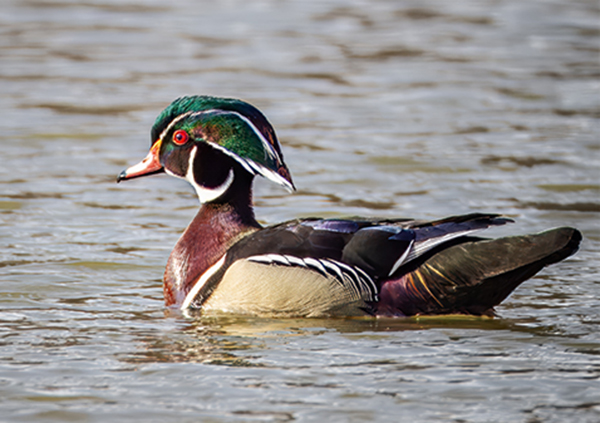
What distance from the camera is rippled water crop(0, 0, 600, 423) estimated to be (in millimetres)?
6176

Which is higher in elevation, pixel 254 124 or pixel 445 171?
pixel 254 124

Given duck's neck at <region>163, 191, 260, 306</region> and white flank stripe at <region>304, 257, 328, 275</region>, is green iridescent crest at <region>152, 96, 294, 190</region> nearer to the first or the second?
duck's neck at <region>163, 191, 260, 306</region>

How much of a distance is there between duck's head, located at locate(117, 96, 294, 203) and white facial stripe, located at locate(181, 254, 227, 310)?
52cm

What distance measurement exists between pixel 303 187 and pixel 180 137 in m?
3.91

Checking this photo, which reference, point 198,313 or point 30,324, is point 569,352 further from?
point 30,324

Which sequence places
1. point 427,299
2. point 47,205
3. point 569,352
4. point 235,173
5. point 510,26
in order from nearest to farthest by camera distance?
point 569,352
point 427,299
point 235,173
point 47,205
point 510,26

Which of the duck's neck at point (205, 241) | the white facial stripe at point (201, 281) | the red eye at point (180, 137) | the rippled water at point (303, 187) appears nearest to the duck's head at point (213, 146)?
the red eye at point (180, 137)

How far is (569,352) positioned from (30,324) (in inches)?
141

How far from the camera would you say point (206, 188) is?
309 inches

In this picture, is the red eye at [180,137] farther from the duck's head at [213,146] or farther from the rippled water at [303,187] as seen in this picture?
the rippled water at [303,187]

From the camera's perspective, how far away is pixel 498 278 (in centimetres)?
711

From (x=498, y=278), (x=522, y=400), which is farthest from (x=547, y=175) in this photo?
(x=522, y=400)

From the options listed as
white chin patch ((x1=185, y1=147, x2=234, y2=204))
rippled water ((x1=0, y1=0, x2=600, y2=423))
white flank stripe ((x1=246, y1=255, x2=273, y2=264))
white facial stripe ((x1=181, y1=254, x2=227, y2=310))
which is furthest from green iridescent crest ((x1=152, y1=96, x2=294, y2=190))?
rippled water ((x1=0, y1=0, x2=600, y2=423))

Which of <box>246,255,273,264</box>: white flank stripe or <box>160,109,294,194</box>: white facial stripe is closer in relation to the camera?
<box>246,255,273,264</box>: white flank stripe
